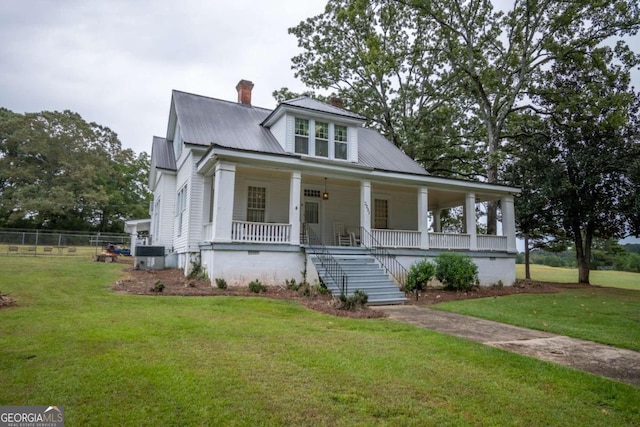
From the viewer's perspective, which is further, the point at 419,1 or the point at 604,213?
the point at 419,1

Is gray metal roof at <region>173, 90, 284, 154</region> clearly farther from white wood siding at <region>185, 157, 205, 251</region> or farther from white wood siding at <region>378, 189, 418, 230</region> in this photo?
white wood siding at <region>378, 189, 418, 230</region>

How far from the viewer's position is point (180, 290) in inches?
409

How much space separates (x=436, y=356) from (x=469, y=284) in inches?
374

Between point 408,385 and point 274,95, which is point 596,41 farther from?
point 408,385

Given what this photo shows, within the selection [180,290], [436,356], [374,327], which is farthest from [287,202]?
[436,356]

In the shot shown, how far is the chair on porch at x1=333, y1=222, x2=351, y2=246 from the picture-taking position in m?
17.0

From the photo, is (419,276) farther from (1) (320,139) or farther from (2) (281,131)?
(2) (281,131)

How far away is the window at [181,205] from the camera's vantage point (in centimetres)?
1637

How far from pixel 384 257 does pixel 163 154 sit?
14.1 meters

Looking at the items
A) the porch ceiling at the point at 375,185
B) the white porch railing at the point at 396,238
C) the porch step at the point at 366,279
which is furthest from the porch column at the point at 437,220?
the porch step at the point at 366,279

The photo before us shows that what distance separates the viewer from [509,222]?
1741 centimetres

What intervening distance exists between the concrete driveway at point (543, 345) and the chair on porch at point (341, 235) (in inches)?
339

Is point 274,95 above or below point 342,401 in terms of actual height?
above

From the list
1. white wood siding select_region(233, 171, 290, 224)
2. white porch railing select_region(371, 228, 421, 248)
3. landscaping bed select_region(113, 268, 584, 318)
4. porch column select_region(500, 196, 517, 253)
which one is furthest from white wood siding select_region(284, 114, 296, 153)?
porch column select_region(500, 196, 517, 253)
